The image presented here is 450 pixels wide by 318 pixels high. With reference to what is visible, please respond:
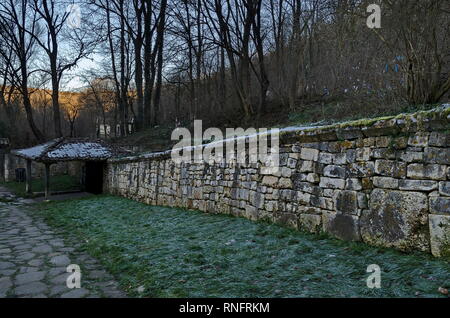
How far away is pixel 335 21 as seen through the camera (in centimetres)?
747

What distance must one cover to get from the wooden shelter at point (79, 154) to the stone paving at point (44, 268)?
6.20 meters

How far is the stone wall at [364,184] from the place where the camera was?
9.47ft

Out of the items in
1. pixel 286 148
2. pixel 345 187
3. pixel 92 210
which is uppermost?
pixel 286 148

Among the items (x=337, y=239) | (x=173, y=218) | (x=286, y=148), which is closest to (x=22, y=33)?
(x=173, y=218)

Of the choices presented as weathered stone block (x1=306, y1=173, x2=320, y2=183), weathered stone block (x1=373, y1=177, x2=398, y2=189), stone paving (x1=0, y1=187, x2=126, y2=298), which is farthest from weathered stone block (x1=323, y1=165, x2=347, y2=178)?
stone paving (x1=0, y1=187, x2=126, y2=298)

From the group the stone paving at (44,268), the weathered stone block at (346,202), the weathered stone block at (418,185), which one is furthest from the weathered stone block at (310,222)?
the stone paving at (44,268)

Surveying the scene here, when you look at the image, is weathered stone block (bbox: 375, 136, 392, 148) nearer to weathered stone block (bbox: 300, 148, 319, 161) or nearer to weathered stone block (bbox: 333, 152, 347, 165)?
weathered stone block (bbox: 333, 152, 347, 165)

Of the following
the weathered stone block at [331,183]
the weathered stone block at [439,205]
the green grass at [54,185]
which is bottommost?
the green grass at [54,185]

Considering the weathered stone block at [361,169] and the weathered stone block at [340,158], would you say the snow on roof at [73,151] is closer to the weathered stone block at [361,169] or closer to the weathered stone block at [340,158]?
the weathered stone block at [340,158]

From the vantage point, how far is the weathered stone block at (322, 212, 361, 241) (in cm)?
353

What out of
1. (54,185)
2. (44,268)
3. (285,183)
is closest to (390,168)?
(285,183)

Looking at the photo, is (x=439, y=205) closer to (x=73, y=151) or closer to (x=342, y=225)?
(x=342, y=225)

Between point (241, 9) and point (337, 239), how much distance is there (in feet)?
39.3

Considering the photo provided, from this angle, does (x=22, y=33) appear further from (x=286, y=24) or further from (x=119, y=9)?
(x=286, y=24)
